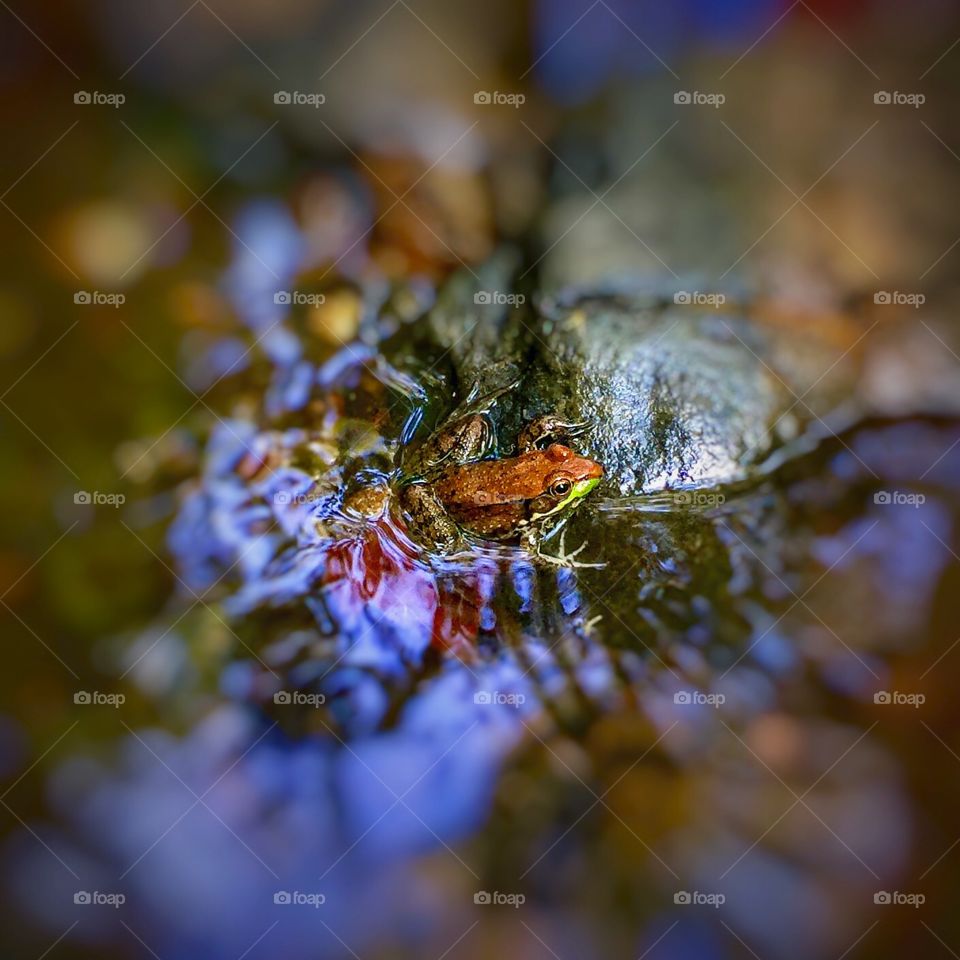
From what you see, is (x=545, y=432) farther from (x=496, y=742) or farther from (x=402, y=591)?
(x=496, y=742)

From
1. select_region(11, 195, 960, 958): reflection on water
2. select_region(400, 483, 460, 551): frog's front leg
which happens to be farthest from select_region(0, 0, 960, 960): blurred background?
select_region(400, 483, 460, 551): frog's front leg

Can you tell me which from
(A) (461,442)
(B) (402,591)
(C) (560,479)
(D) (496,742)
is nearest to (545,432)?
(C) (560,479)

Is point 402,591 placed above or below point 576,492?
below

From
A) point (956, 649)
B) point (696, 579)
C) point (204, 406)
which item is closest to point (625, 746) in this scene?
point (696, 579)

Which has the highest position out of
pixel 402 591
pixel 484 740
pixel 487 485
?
pixel 487 485

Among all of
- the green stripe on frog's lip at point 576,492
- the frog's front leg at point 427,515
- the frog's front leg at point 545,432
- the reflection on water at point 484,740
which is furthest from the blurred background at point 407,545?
the frog's front leg at point 545,432

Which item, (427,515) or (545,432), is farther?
(545,432)

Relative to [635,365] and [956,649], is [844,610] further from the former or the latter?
[635,365]
